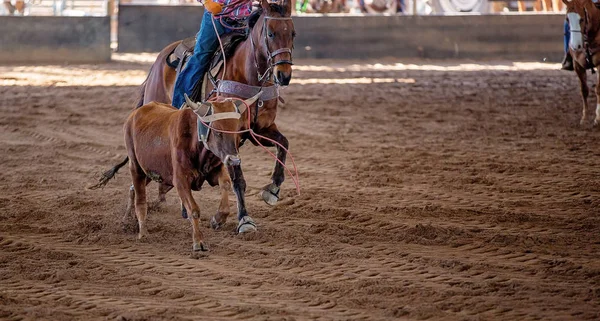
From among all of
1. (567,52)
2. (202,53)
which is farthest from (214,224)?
(567,52)

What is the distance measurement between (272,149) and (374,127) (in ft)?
8.86

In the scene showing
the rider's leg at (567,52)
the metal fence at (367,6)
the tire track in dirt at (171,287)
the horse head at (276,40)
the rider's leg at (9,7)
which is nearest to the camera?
the tire track in dirt at (171,287)

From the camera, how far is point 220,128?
23.1 ft

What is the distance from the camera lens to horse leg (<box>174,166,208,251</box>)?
7242 mm

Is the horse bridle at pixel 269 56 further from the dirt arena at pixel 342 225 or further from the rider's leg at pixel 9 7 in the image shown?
the rider's leg at pixel 9 7

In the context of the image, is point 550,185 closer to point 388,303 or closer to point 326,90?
point 388,303

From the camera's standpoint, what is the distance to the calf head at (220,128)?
7.00 metres

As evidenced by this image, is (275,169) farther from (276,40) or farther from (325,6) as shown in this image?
(325,6)

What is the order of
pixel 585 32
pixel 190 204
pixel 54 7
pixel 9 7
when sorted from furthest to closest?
pixel 54 7 → pixel 9 7 → pixel 585 32 → pixel 190 204

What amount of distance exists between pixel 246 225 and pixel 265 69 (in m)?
1.51

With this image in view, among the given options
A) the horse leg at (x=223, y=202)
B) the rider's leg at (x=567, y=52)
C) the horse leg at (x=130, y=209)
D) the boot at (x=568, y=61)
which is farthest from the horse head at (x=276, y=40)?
the boot at (x=568, y=61)

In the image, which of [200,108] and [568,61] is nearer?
[200,108]

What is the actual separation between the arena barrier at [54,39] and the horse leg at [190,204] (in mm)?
15795

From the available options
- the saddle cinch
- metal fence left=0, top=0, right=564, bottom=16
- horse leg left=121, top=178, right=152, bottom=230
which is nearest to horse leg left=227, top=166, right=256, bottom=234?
the saddle cinch
